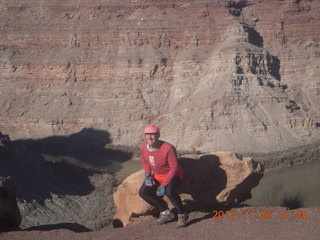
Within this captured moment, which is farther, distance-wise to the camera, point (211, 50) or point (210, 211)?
point (211, 50)

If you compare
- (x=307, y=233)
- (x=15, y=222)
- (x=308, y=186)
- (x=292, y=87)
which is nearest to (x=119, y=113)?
(x=292, y=87)

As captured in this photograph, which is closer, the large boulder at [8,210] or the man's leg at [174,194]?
the man's leg at [174,194]

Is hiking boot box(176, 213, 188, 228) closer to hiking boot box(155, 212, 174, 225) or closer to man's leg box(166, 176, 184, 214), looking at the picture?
man's leg box(166, 176, 184, 214)

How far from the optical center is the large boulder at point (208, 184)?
26.2 ft

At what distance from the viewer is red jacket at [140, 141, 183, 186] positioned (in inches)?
253

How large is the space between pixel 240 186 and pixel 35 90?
36083 millimetres

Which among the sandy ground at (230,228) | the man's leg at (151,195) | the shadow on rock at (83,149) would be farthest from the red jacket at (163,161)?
the shadow on rock at (83,149)

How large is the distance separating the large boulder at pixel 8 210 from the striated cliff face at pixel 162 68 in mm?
23045

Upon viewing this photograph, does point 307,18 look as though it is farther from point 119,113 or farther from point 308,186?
point 308,186

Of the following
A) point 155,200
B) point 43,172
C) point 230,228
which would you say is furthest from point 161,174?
point 43,172

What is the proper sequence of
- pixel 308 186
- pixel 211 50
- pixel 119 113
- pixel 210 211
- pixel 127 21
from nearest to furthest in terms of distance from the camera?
pixel 210 211 < pixel 308 186 < pixel 119 113 < pixel 211 50 < pixel 127 21

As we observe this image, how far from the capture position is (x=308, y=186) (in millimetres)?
18688

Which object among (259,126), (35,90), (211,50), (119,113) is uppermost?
(211,50)
